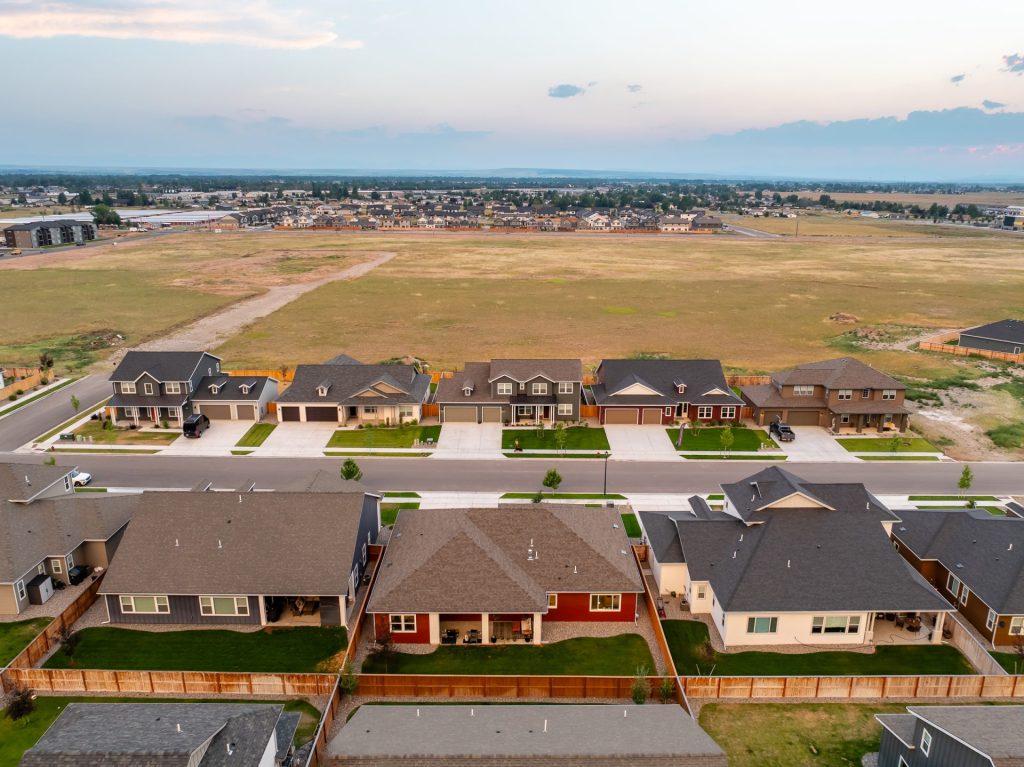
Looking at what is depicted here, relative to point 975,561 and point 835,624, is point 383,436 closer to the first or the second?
point 835,624

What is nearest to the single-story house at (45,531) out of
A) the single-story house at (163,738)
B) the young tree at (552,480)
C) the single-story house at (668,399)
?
the single-story house at (163,738)

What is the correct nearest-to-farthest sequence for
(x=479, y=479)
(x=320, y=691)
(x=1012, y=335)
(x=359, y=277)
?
(x=320, y=691), (x=479, y=479), (x=1012, y=335), (x=359, y=277)

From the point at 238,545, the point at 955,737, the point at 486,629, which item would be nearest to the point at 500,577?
the point at 486,629

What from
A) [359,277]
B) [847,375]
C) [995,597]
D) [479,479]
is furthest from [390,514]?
[359,277]

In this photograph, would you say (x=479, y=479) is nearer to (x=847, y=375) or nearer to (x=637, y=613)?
(x=637, y=613)

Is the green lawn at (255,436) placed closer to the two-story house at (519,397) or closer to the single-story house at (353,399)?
the single-story house at (353,399)

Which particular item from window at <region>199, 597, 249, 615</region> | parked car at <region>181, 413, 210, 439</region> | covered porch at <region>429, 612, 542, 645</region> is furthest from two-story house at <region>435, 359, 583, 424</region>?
window at <region>199, 597, 249, 615</region>
